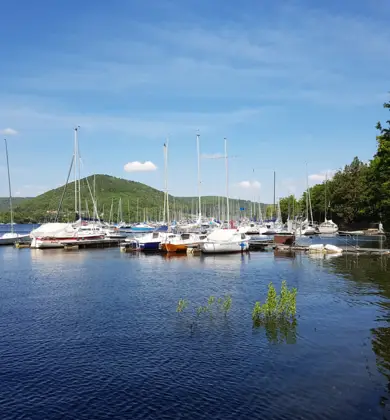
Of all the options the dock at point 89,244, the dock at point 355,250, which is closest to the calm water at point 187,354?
the dock at point 355,250

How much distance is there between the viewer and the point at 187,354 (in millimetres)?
22156

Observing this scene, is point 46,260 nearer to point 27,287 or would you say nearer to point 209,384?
point 27,287

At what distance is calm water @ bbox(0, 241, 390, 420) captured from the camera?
16.6 meters

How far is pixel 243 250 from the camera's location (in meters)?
75.3

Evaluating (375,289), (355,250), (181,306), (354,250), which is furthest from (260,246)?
(181,306)

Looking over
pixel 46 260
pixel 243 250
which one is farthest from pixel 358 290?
pixel 46 260

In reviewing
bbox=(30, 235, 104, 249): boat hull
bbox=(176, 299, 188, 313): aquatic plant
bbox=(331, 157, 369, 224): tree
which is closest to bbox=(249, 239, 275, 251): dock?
bbox=(30, 235, 104, 249): boat hull

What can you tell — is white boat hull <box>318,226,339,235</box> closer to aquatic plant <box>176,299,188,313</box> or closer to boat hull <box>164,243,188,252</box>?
boat hull <box>164,243,188,252</box>

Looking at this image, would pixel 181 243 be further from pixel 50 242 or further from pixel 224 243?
pixel 50 242

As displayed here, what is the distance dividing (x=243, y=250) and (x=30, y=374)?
57.5 metres

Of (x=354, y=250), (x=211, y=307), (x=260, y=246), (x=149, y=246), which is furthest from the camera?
(x=260, y=246)

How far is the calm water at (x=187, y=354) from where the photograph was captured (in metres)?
16.6

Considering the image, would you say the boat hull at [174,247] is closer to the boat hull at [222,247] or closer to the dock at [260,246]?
the boat hull at [222,247]

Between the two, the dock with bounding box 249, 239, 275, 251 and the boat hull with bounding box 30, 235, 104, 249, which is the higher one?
the boat hull with bounding box 30, 235, 104, 249
